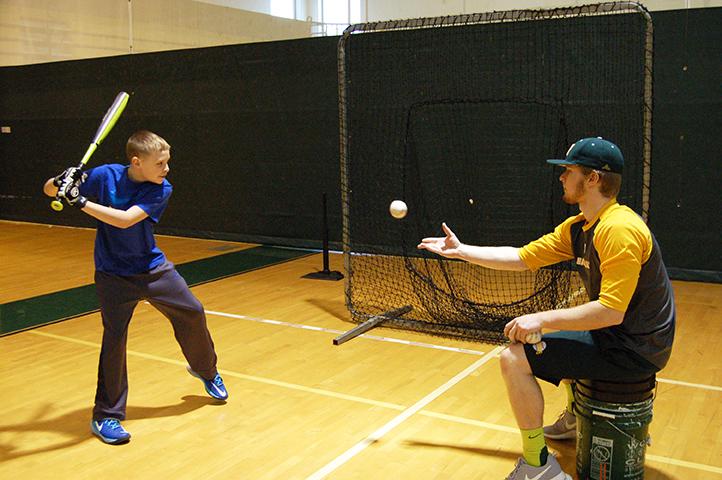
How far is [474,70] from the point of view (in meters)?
8.18

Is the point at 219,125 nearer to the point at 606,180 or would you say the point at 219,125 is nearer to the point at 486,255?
the point at 486,255

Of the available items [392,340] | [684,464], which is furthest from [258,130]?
[684,464]

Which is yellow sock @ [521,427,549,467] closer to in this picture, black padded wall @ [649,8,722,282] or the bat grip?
the bat grip

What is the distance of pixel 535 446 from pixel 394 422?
1095 mm

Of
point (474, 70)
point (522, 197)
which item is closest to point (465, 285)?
point (522, 197)

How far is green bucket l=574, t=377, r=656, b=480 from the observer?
300 cm

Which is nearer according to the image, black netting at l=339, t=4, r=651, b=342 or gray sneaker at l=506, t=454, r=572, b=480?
gray sneaker at l=506, t=454, r=572, b=480

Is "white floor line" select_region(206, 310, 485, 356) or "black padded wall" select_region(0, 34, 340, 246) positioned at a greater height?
"black padded wall" select_region(0, 34, 340, 246)

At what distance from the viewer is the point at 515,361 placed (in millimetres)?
3018

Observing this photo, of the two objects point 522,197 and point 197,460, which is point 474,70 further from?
point 197,460

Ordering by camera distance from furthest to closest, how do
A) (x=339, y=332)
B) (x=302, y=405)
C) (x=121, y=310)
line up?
(x=339, y=332), (x=302, y=405), (x=121, y=310)

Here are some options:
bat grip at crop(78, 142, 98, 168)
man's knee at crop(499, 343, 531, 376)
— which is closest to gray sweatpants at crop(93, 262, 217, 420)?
bat grip at crop(78, 142, 98, 168)

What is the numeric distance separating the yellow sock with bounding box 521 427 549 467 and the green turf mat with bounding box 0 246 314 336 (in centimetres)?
437

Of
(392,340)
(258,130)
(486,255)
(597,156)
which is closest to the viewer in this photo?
(597,156)
